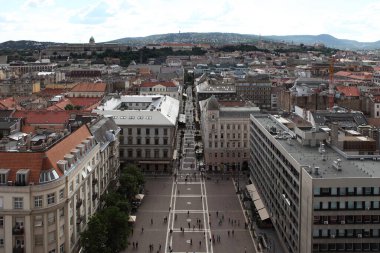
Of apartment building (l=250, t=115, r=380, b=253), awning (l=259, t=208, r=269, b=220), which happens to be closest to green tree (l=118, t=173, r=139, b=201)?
awning (l=259, t=208, r=269, b=220)

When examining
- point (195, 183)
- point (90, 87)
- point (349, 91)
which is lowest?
point (195, 183)

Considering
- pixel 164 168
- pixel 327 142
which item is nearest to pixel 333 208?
→ pixel 327 142

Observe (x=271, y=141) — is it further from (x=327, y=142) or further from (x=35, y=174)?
(x=35, y=174)

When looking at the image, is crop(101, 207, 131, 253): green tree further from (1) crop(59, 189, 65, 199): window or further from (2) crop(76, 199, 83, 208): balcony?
(1) crop(59, 189, 65, 199): window

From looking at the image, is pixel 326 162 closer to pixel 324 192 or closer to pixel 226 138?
pixel 324 192

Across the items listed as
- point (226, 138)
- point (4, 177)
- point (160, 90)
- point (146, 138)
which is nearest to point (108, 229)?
point (4, 177)
